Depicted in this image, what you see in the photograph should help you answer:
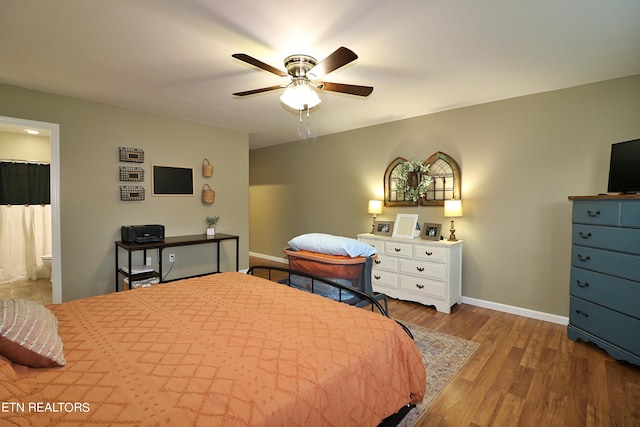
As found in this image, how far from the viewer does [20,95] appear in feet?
9.89

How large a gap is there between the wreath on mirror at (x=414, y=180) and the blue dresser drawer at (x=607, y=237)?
1605 millimetres

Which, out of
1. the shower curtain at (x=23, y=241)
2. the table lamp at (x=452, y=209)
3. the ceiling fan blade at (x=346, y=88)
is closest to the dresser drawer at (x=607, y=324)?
the table lamp at (x=452, y=209)

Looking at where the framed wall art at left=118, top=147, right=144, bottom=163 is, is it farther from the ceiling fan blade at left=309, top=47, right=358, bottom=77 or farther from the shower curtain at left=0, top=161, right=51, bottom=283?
the ceiling fan blade at left=309, top=47, right=358, bottom=77

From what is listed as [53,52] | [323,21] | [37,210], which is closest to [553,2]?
[323,21]

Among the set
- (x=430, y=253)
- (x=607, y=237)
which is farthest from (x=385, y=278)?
(x=607, y=237)

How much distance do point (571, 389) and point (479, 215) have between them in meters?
2.00

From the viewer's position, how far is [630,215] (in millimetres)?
2211

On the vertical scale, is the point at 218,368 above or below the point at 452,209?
below

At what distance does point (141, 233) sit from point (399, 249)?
10.6ft

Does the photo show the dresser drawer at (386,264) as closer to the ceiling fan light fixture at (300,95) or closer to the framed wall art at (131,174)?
the ceiling fan light fixture at (300,95)

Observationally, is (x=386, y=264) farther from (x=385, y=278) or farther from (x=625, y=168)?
(x=625, y=168)

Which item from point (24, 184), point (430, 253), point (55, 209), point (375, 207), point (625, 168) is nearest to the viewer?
point (625, 168)

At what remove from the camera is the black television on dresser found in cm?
232

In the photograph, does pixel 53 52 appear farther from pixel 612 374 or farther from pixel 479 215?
pixel 612 374
